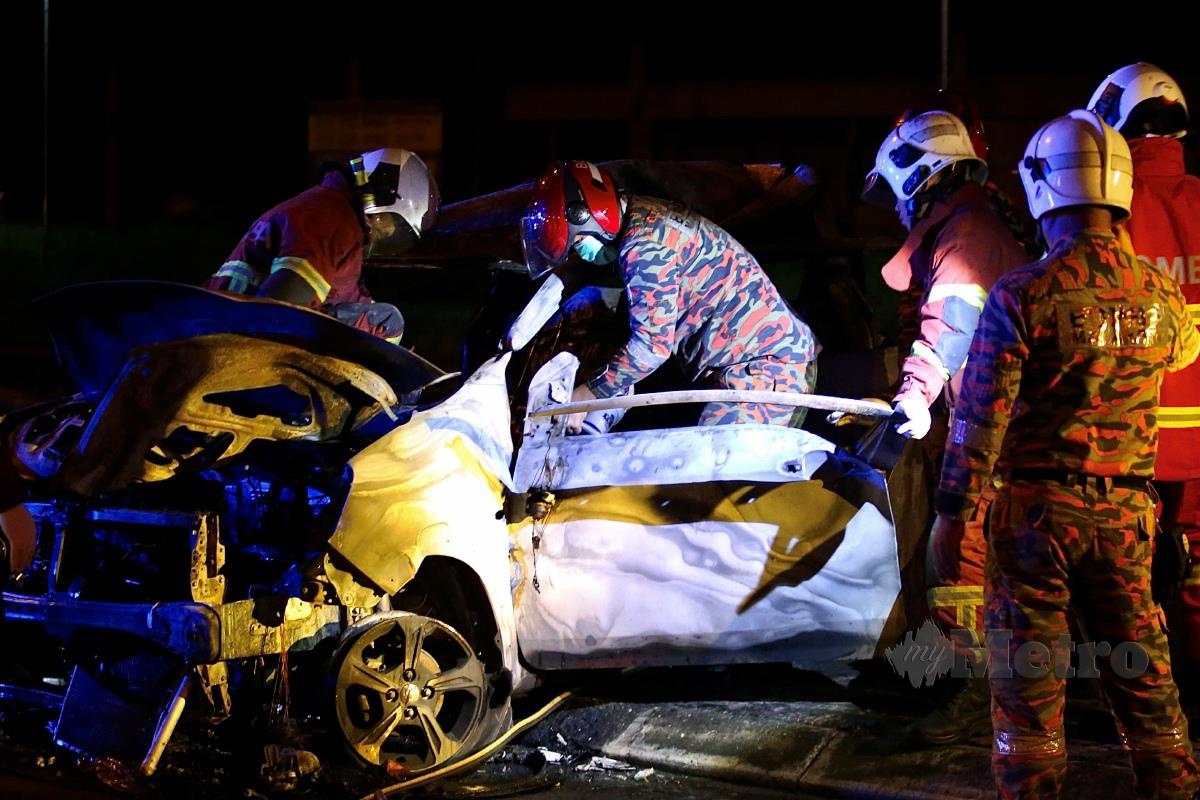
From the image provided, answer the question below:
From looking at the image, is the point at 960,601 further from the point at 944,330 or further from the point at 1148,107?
the point at 1148,107

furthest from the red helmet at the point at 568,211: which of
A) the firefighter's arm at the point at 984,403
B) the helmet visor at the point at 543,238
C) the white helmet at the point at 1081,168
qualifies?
the firefighter's arm at the point at 984,403

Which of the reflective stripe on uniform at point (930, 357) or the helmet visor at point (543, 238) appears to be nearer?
the reflective stripe on uniform at point (930, 357)

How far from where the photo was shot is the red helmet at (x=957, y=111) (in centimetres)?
570

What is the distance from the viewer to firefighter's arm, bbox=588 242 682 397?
18.6 ft

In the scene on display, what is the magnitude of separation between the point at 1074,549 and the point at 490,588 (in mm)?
1997

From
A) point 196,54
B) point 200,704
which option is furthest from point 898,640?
point 196,54

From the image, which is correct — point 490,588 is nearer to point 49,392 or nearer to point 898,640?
point 898,640

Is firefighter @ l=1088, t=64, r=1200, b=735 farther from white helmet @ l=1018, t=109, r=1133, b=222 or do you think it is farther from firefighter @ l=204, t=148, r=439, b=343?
firefighter @ l=204, t=148, r=439, b=343

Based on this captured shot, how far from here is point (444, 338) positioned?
14.1m

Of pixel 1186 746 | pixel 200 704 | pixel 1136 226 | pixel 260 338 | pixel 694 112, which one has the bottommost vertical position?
pixel 200 704

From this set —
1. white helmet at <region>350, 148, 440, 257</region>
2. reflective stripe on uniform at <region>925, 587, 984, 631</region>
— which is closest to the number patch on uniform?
reflective stripe on uniform at <region>925, 587, 984, 631</region>

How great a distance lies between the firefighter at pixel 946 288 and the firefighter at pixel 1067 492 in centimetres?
91

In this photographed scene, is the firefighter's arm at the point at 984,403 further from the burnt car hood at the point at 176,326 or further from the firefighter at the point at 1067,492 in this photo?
the burnt car hood at the point at 176,326

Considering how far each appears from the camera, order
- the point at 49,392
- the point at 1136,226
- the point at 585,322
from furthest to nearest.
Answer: the point at 49,392, the point at 585,322, the point at 1136,226
